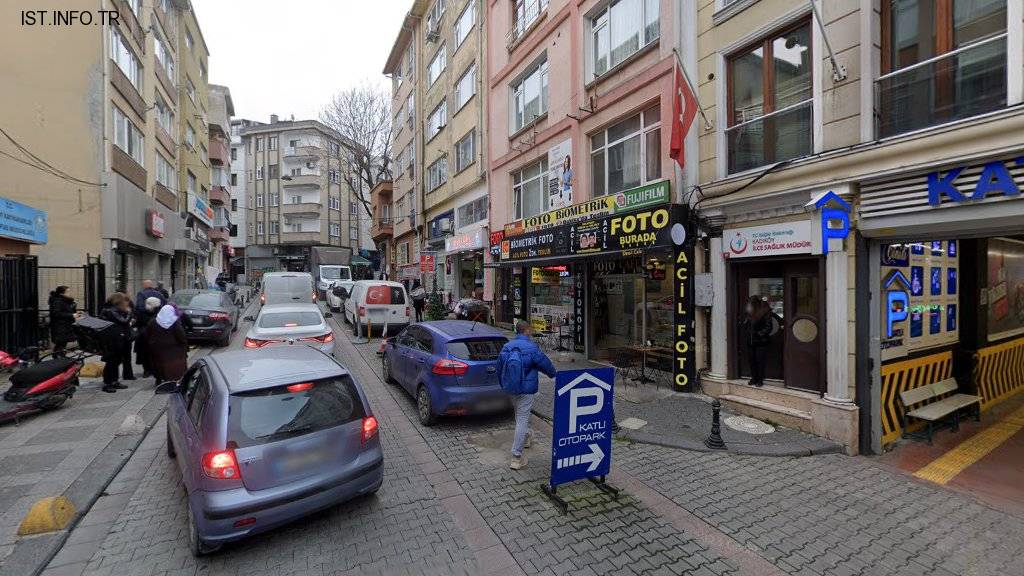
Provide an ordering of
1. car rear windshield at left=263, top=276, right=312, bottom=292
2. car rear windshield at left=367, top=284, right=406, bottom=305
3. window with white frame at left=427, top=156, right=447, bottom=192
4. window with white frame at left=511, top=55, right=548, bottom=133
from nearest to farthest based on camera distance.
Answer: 1. window with white frame at left=511, top=55, right=548, bottom=133
2. car rear windshield at left=367, top=284, right=406, bottom=305
3. car rear windshield at left=263, top=276, right=312, bottom=292
4. window with white frame at left=427, top=156, right=447, bottom=192

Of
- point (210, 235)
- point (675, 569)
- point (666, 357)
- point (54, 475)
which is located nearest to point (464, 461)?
point (675, 569)

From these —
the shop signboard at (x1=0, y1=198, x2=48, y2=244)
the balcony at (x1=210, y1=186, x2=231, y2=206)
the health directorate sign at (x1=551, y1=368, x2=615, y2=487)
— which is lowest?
the health directorate sign at (x1=551, y1=368, x2=615, y2=487)

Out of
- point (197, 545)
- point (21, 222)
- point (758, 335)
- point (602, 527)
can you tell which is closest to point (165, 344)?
point (21, 222)

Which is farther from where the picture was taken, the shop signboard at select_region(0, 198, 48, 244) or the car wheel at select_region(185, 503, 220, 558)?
the shop signboard at select_region(0, 198, 48, 244)

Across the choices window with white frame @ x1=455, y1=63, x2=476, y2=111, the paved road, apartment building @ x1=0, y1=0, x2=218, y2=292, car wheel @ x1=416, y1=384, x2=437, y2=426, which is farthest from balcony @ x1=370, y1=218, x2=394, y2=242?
the paved road

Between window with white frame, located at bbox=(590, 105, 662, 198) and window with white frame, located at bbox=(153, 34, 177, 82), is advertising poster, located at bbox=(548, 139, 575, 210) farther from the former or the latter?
window with white frame, located at bbox=(153, 34, 177, 82)

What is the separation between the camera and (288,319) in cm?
984

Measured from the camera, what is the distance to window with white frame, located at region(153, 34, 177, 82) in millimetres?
21041

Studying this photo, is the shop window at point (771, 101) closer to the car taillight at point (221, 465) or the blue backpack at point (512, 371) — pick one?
the blue backpack at point (512, 371)

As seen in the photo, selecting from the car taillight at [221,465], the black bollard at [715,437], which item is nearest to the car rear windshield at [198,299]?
the car taillight at [221,465]

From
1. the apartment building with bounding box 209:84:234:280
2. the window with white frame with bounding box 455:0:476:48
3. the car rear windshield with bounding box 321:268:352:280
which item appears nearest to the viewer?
the window with white frame with bounding box 455:0:476:48

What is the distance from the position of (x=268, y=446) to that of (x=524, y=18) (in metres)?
15.0

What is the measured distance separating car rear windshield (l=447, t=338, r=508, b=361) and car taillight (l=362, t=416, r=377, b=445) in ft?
7.88

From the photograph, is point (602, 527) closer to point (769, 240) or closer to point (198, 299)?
point (769, 240)
